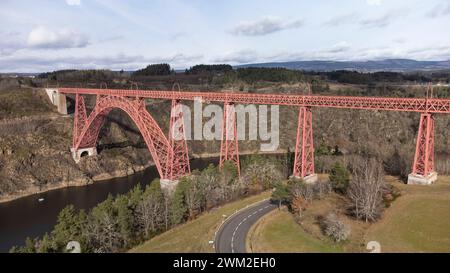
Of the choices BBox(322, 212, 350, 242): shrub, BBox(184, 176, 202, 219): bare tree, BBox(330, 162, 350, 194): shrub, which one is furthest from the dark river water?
BBox(330, 162, 350, 194): shrub

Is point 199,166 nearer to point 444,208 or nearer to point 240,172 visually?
point 240,172

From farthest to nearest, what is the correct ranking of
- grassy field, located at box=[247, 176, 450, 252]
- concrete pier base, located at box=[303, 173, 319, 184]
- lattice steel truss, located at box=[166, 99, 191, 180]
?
lattice steel truss, located at box=[166, 99, 191, 180] < concrete pier base, located at box=[303, 173, 319, 184] < grassy field, located at box=[247, 176, 450, 252]

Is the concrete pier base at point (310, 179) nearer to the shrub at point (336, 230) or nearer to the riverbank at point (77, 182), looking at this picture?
the shrub at point (336, 230)

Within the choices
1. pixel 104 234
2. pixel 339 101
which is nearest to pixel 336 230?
pixel 339 101

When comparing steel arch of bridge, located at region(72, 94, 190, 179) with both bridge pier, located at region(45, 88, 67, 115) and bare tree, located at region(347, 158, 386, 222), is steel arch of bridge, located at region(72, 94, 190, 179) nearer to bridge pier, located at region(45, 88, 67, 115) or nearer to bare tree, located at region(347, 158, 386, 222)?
bridge pier, located at region(45, 88, 67, 115)

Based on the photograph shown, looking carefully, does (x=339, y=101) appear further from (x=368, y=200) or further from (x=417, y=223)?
(x=417, y=223)
